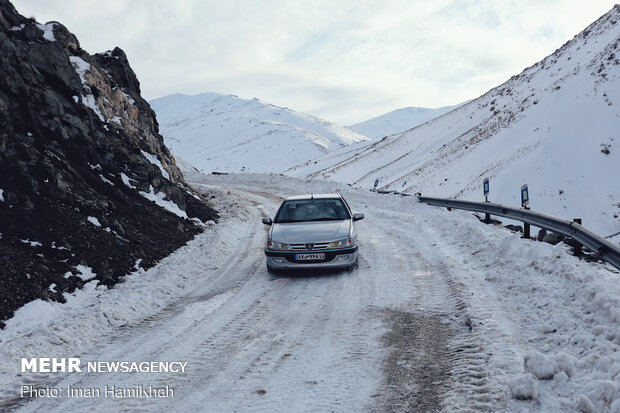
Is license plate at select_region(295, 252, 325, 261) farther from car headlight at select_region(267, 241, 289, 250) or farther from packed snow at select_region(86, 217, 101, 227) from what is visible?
packed snow at select_region(86, 217, 101, 227)

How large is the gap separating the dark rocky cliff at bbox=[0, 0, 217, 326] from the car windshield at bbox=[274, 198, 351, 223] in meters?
3.23

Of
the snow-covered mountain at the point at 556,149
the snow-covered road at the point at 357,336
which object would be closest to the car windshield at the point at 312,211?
the snow-covered road at the point at 357,336

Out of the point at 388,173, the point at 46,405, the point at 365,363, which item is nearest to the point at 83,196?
the point at 46,405

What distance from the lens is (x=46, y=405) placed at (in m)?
4.40

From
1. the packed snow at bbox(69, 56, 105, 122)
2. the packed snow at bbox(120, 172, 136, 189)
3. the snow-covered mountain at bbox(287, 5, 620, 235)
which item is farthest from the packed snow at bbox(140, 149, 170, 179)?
the snow-covered mountain at bbox(287, 5, 620, 235)

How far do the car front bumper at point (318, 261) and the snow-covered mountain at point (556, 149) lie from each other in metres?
10.8

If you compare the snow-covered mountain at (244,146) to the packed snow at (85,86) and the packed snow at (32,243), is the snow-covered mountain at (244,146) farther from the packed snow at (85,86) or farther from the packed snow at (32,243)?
the packed snow at (32,243)

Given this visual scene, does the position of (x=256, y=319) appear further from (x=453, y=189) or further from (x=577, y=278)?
(x=453, y=189)

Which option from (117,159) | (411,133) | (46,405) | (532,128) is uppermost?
(411,133)

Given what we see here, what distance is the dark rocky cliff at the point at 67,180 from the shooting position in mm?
8047

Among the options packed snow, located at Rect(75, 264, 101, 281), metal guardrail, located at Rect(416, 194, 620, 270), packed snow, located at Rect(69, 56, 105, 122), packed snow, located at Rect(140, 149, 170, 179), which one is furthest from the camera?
packed snow, located at Rect(140, 149, 170, 179)

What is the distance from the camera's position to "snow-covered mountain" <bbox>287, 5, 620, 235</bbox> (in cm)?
1734

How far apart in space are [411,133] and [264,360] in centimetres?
5468

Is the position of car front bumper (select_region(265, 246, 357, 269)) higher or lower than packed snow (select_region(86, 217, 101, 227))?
lower
